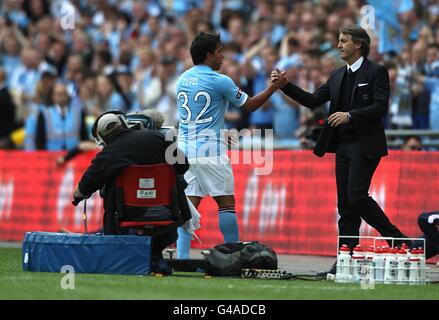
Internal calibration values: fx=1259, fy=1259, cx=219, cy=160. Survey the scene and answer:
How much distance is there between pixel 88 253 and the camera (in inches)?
488

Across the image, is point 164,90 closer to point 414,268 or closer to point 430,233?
point 430,233

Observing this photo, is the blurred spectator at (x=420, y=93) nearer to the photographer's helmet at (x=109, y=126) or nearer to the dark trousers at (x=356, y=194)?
the dark trousers at (x=356, y=194)

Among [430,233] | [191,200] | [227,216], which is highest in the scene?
[191,200]

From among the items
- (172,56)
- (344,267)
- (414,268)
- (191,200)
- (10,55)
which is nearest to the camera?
(414,268)

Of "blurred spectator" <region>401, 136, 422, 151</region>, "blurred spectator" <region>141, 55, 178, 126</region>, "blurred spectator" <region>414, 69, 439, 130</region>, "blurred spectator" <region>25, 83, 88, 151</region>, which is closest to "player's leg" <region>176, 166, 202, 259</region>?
"blurred spectator" <region>401, 136, 422, 151</region>

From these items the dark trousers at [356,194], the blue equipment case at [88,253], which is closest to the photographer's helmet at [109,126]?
the blue equipment case at [88,253]

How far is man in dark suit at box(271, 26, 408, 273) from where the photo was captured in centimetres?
1248

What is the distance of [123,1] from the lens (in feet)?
86.7

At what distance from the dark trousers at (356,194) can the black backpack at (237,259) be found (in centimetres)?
88

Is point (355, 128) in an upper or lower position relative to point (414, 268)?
upper

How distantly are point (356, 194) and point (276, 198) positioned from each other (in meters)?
4.69

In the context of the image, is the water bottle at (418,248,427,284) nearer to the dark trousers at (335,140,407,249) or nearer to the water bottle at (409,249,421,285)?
the water bottle at (409,249,421,285)

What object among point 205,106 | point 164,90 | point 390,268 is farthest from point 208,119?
point 164,90

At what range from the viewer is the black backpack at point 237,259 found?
40.6 ft
